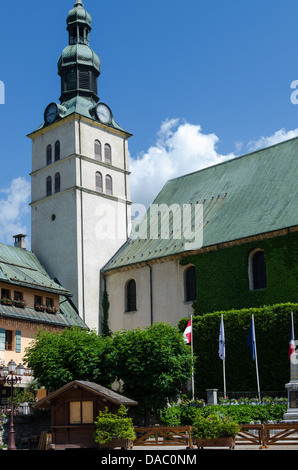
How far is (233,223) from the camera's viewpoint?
44625 millimetres

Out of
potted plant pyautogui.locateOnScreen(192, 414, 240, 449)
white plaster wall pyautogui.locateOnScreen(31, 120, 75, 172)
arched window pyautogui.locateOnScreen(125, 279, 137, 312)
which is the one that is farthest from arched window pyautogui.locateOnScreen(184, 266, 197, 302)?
potted plant pyautogui.locateOnScreen(192, 414, 240, 449)

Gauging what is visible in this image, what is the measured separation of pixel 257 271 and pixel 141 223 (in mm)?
14551

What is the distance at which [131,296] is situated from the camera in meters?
50.2

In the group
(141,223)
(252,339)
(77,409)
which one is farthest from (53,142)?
(77,409)

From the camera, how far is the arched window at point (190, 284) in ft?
150

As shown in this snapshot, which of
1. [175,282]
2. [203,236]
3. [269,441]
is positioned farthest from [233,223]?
[269,441]

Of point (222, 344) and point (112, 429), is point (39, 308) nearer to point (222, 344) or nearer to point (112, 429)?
point (222, 344)

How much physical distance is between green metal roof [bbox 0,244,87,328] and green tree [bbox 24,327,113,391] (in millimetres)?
5758

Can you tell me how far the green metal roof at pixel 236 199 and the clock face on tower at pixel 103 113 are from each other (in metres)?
8.00

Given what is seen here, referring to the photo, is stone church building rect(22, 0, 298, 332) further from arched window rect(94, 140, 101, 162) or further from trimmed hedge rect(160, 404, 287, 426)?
trimmed hedge rect(160, 404, 287, 426)

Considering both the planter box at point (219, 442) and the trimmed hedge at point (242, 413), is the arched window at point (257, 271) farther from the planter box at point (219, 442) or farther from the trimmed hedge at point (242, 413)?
the planter box at point (219, 442)

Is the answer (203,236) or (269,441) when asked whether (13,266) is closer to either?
(203,236)

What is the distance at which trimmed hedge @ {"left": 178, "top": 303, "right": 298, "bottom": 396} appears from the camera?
1476 inches
